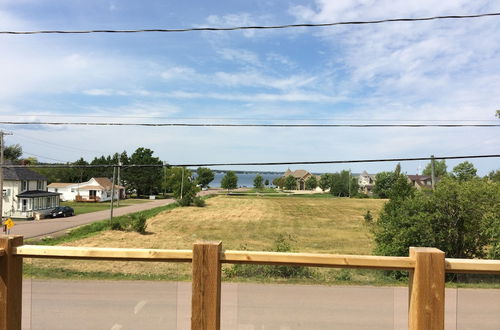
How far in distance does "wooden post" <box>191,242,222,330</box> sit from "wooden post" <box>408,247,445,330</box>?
0.98 meters

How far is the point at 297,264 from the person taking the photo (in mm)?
1916

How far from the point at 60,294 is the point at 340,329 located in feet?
9.62

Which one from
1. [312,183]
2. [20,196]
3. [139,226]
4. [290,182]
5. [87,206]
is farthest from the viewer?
[290,182]

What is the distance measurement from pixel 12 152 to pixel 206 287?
8095cm

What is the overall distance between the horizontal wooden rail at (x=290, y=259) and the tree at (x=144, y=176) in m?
62.3

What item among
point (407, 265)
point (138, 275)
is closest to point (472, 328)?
point (407, 265)

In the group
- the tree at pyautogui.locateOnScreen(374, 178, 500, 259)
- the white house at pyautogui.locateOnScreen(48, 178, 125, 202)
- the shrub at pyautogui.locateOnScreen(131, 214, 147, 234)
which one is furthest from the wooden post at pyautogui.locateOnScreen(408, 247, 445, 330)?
the white house at pyautogui.locateOnScreen(48, 178, 125, 202)

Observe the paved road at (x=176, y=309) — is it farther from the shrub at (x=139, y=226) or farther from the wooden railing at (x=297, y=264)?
the shrub at (x=139, y=226)

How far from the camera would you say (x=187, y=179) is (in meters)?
69.8

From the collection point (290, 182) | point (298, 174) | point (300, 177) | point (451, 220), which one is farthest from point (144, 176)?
point (298, 174)

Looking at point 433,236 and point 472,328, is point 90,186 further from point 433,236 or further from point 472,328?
point 472,328

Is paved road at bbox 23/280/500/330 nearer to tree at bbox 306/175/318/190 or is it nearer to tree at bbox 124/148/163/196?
tree at bbox 124/148/163/196

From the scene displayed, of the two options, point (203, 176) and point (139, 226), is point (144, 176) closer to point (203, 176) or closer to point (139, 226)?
point (203, 176)

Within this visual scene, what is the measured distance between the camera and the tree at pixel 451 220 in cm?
1240
